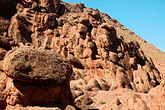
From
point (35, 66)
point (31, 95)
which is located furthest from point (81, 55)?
point (31, 95)

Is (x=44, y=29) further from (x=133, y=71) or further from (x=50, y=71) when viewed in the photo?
(x=50, y=71)

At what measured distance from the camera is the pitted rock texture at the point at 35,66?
7445 millimetres

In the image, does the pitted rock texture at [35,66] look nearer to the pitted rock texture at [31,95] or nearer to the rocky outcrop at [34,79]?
the rocky outcrop at [34,79]

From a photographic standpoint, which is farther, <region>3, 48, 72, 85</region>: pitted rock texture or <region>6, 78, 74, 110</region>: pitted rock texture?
<region>3, 48, 72, 85</region>: pitted rock texture

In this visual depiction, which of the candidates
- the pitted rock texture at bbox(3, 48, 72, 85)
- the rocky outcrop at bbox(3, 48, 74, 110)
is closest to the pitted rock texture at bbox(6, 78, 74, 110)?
the rocky outcrop at bbox(3, 48, 74, 110)

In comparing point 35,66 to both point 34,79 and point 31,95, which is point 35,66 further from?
point 31,95

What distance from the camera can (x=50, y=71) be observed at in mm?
8242

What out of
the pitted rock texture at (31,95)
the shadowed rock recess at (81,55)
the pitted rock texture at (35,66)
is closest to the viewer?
the pitted rock texture at (31,95)

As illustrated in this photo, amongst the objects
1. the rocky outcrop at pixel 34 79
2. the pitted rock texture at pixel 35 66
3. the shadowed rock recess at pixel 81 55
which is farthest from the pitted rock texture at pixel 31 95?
the pitted rock texture at pixel 35 66

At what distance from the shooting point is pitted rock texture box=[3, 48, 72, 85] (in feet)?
24.4

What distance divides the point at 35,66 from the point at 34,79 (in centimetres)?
65

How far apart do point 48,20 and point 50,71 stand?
2371 centimetres

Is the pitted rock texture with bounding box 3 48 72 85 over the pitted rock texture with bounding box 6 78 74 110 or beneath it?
over

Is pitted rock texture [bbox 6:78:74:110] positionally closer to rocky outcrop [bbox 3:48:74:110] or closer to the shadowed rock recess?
rocky outcrop [bbox 3:48:74:110]
